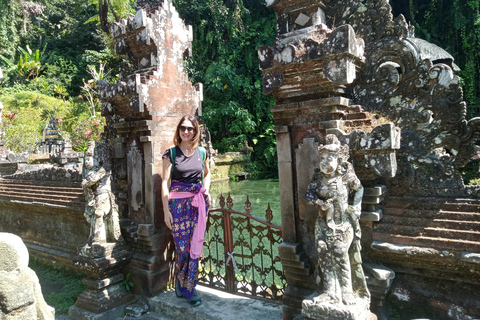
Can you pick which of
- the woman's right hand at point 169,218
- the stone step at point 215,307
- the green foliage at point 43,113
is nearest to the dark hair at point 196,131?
the woman's right hand at point 169,218

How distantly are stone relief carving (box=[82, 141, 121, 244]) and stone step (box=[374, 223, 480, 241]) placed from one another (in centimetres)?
290

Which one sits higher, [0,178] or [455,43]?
[455,43]

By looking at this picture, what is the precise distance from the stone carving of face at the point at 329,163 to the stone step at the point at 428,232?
0.66 m

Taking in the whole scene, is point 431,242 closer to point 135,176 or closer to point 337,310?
point 337,310

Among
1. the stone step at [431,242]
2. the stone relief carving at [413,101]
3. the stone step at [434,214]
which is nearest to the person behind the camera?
the stone step at [431,242]

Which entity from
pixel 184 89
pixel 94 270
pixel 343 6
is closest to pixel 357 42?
pixel 343 6

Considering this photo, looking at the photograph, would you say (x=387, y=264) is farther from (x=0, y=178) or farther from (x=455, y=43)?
(x=455, y=43)

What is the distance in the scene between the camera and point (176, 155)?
11.1ft

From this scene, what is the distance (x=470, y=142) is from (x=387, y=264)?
3.61 feet

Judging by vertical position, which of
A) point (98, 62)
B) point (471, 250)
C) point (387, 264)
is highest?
point (98, 62)

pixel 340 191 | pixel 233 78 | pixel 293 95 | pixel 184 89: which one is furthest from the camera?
pixel 233 78

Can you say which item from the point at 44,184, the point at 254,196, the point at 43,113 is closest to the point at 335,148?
the point at 44,184

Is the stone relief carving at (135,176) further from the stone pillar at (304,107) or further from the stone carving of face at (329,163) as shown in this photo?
the stone carving of face at (329,163)

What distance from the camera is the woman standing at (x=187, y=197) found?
131 inches
